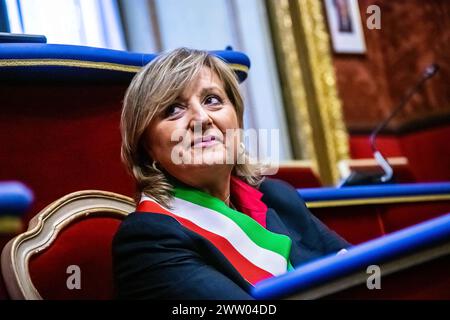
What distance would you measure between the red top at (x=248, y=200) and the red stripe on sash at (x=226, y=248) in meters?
0.15

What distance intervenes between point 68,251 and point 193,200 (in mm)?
227

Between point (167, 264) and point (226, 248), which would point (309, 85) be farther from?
point (167, 264)

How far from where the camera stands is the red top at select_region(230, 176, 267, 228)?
1.26 metres

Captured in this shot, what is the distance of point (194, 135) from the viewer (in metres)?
1.15

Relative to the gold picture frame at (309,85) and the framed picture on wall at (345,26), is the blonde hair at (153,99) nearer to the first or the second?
the gold picture frame at (309,85)

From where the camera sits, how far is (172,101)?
1.16 m

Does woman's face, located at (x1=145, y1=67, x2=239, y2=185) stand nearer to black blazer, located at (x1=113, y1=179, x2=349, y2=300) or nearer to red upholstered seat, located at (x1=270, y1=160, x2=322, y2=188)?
black blazer, located at (x1=113, y1=179, x2=349, y2=300)

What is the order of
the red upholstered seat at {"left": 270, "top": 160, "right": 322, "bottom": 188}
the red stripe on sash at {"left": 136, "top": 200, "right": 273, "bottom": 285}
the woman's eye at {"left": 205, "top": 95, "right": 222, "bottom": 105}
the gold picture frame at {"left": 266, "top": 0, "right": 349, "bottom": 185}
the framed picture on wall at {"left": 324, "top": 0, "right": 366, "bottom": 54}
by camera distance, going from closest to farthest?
the red stripe on sash at {"left": 136, "top": 200, "right": 273, "bottom": 285}, the woman's eye at {"left": 205, "top": 95, "right": 222, "bottom": 105}, the red upholstered seat at {"left": 270, "top": 160, "right": 322, "bottom": 188}, the gold picture frame at {"left": 266, "top": 0, "right": 349, "bottom": 185}, the framed picture on wall at {"left": 324, "top": 0, "right": 366, "bottom": 54}

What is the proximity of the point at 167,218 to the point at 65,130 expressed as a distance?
15.3 inches

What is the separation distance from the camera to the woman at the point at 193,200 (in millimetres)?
990

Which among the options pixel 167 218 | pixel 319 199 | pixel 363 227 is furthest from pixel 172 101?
pixel 363 227

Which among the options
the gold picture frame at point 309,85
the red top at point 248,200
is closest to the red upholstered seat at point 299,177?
the gold picture frame at point 309,85

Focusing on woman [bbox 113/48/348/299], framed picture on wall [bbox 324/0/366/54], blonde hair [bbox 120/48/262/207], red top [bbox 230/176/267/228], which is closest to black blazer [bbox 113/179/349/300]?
woman [bbox 113/48/348/299]

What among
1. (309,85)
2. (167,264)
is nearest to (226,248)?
(167,264)
